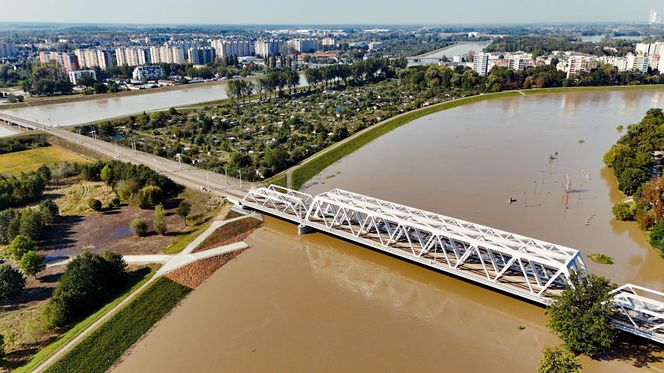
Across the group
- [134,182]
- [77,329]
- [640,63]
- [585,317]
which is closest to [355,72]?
[640,63]

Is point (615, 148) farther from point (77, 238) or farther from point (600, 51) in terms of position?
point (600, 51)

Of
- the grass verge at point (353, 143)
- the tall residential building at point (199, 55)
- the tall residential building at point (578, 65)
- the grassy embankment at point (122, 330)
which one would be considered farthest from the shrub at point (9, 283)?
the tall residential building at point (199, 55)

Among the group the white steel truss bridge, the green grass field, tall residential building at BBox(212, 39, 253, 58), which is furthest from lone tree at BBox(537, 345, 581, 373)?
tall residential building at BBox(212, 39, 253, 58)

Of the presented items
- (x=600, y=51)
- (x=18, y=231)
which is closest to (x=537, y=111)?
(x=18, y=231)

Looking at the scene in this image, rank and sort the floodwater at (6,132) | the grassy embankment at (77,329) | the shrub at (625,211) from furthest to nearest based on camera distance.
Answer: the floodwater at (6,132) → the shrub at (625,211) → the grassy embankment at (77,329)

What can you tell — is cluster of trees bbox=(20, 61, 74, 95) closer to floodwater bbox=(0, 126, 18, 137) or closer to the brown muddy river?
floodwater bbox=(0, 126, 18, 137)

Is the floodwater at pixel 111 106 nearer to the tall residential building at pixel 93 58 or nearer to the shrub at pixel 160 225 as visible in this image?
the shrub at pixel 160 225
